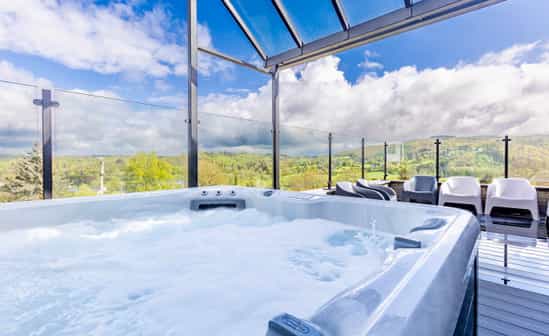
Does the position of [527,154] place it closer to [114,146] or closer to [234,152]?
[234,152]

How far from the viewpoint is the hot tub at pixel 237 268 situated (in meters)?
0.65

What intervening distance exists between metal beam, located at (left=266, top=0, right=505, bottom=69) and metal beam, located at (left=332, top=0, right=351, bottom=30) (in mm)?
72

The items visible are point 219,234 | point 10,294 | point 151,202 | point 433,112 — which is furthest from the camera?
point 433,112

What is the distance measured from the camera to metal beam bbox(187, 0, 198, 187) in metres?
3.27

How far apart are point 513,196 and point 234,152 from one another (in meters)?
3.81

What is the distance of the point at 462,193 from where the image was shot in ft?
12.3

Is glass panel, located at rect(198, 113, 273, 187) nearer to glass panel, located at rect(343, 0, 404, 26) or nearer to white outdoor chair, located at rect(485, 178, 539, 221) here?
glass panel, located at rect(343, 0, 404, 26)

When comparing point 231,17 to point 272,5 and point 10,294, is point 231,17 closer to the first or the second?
point 272,5

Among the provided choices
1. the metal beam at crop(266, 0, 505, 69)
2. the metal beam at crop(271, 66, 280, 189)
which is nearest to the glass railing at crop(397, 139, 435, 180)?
the metal beam at crop(266, 0, 505, 69)

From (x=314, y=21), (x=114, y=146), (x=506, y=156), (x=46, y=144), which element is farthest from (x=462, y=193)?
(x=46, y=144)

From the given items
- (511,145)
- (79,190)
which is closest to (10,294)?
(79,190)

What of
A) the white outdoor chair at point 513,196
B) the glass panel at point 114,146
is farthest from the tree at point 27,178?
the white outdoor chair at point 513,196

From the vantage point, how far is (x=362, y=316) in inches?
21.6

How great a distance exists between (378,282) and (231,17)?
412cm
